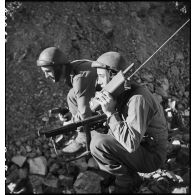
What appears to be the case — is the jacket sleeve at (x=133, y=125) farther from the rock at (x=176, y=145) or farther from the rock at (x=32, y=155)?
the rock at (x=32, y=155)

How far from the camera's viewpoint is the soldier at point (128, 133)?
4.20 m

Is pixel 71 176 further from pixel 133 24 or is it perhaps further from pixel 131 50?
pixel 133 24

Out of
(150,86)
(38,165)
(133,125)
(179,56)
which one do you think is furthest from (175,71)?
(133,125)

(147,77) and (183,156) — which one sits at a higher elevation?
(147,77)

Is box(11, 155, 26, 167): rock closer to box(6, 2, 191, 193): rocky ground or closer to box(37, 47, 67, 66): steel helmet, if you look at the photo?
box(6, 2, 191, 193): rocky ground

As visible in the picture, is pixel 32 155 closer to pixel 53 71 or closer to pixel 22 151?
pixel 22 151

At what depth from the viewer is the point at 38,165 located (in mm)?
5965

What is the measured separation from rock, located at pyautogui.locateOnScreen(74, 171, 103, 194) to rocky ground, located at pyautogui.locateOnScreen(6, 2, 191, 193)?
11 mm

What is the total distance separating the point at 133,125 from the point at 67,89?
332 centimetres

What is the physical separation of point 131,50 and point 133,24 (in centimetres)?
87

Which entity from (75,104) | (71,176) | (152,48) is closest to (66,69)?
(75,104)

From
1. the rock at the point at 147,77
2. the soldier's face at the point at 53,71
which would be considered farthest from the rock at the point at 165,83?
the soldier's face at the point at 53,71

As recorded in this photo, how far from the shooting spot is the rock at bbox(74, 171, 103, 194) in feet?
18.0

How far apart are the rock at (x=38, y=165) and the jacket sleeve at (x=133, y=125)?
6.88ft
